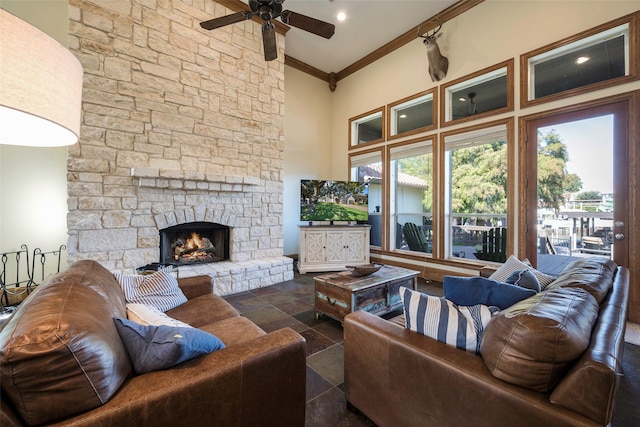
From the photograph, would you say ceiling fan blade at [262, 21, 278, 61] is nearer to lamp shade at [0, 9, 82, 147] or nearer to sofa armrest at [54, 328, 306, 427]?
lamp shade at [0, 9, 82, 147]

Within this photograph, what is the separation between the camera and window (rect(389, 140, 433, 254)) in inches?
178

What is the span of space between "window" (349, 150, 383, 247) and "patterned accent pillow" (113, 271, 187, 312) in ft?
12.9

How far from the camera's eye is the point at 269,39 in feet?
8.98

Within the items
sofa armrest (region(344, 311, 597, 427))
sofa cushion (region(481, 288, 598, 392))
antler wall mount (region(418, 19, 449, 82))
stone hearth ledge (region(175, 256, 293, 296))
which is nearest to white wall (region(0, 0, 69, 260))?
stone hearth ledge (region(175, 256, 293, 296))

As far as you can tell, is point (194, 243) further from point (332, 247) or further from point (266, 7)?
point (266, 7)

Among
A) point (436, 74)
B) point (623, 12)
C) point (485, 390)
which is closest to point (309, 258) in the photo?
point (436, 74)

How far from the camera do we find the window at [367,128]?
5242mm

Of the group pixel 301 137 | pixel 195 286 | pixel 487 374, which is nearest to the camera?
pixel 487 374

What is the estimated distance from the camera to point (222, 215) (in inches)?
155

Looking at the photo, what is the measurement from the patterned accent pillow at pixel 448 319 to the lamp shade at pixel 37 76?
1.48 meters

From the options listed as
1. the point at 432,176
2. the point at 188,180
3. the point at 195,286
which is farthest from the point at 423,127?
the point at 195,286

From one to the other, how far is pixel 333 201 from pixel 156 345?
13.6 ft

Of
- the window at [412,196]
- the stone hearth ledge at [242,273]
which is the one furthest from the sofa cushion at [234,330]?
the window at [412,196]

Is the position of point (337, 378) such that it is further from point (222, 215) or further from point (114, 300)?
point (222, 215)
